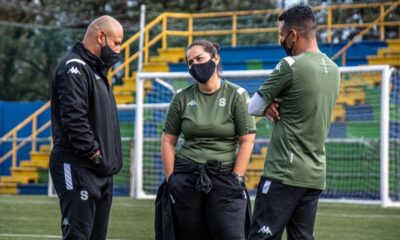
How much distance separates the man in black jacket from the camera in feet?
21.9

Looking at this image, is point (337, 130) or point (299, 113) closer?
point (299, 113)

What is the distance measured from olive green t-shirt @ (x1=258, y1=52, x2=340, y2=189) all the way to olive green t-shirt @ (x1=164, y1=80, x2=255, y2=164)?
103 cm

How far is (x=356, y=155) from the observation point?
789 inches

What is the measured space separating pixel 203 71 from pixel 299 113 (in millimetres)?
1277

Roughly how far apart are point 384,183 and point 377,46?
8.59m

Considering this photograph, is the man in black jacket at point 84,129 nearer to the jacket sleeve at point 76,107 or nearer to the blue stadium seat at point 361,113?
the jacket sleeve at point 76,107

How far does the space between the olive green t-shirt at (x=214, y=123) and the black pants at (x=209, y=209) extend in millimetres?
187

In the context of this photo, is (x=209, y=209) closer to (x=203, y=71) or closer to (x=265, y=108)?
(x=203, y=71)

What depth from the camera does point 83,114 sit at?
6672mm

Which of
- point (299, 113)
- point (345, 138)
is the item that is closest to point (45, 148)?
point (345, 138)

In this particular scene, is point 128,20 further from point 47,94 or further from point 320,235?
point 320,235

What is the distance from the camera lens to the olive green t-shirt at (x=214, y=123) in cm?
741

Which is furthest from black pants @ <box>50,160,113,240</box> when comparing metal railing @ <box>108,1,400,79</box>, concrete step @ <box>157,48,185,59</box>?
concrete step @ <box>157,48,185,59</box>

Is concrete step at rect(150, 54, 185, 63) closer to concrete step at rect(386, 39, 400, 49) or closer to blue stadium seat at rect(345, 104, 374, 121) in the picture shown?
concrete step at rect(386, 39, 400, 49)
